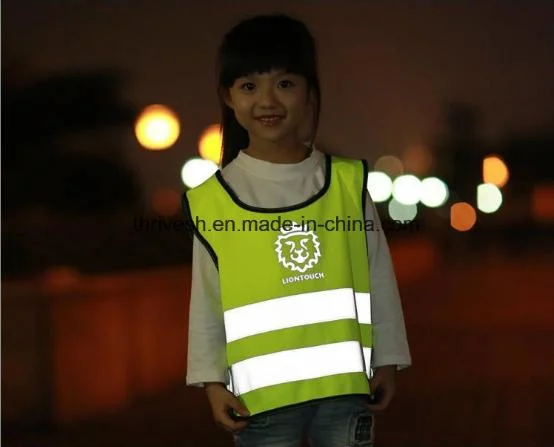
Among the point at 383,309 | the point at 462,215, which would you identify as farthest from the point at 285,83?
the point at 462,215

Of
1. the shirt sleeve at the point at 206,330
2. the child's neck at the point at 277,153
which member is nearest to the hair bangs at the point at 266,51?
the child's neck at the point at 277,153

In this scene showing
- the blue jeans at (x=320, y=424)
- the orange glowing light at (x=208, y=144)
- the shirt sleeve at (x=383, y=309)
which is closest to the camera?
the blue jeans at (x=320, y=424)

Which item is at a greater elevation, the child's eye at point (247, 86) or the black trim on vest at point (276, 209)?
the child's eye at point (247, 86)

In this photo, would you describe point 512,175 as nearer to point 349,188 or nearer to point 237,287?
point 349,188

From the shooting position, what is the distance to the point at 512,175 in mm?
2510

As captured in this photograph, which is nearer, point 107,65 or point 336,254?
point 336,254

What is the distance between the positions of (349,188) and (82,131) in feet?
3.90

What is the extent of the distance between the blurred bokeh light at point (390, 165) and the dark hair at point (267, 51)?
0.89 metres

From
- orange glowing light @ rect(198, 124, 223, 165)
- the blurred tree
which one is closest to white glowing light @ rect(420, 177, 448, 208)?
orange glowing light @ rect(198, 124, 223, 165)

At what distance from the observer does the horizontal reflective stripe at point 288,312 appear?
1.40m

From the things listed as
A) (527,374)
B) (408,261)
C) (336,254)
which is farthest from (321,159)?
(527,374)

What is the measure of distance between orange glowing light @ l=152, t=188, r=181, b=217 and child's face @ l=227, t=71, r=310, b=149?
0.87 metres

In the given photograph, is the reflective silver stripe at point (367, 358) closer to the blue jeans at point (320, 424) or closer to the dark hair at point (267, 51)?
the blue jeans at point (320, 424)

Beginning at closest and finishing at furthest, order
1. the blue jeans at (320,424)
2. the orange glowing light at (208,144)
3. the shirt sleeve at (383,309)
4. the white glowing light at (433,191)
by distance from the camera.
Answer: the blue jeans at (320,424), the shirt sleeve at (383,309), the orange glowing light at (208,144), the white glowing light at (433,191)
